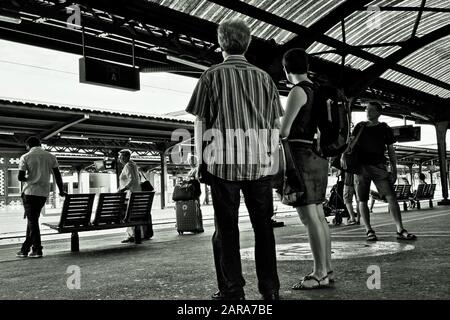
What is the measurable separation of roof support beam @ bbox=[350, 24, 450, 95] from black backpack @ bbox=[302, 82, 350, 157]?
31.1 ft

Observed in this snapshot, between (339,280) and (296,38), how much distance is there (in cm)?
811

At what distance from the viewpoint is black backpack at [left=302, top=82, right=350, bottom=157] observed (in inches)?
140

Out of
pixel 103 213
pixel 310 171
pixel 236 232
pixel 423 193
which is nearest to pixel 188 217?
pixel 103 213

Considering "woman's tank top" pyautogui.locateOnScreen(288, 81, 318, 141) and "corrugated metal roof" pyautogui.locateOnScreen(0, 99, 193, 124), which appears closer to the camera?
"woman's tank top" pyautogui.locateOnScreen(288, 81, 318, 141)

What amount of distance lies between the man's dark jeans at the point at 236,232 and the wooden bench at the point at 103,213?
16.2 feet

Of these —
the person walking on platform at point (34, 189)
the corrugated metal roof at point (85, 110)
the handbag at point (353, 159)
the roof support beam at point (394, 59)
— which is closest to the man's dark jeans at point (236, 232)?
the handbag at point (353, 159)

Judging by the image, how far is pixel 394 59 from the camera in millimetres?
12695

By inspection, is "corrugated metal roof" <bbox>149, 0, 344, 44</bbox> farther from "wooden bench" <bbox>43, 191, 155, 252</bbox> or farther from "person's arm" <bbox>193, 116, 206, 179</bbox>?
"person's arm" <bbox>193, 116, 206, 179</bbox>

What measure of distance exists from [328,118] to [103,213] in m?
5.17

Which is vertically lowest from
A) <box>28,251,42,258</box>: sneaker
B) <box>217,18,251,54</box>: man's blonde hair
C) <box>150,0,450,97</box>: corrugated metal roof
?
<box>28,251,42,258</box>: sneaker

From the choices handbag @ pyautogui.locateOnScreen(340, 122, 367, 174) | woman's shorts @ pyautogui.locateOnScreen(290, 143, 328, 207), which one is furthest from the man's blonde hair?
handbag @ pyautogui.locateOnScreen(340, 122, 367, 174)

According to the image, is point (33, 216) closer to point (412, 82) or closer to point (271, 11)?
point (271, 11)

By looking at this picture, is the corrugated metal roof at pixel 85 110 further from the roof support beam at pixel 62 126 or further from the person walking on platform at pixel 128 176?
the person walking on platform at pixel 128 176

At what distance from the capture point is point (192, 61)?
11.0m
